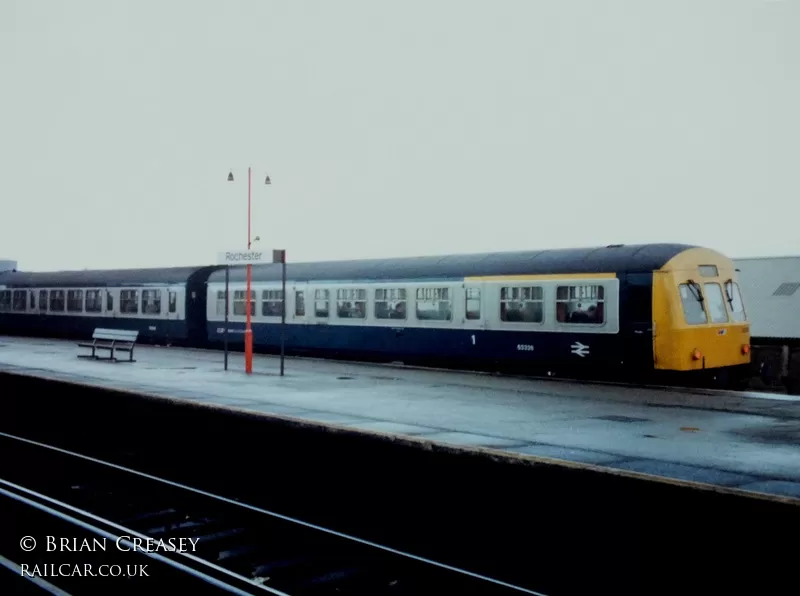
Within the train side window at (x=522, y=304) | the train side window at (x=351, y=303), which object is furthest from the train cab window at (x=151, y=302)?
the train side window at (x=522, y=304)

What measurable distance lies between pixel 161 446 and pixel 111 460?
2.83 feet

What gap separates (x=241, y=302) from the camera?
91.6ft

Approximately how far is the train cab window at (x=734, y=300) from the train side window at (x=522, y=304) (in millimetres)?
4179

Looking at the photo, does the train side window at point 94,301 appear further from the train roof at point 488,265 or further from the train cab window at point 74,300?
the train roof at point 488,265

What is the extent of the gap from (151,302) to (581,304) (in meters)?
19.5

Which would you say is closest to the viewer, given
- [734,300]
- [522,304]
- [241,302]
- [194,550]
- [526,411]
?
[194,550]

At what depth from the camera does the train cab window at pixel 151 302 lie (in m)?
31.9

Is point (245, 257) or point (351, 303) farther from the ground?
point (245, 257)

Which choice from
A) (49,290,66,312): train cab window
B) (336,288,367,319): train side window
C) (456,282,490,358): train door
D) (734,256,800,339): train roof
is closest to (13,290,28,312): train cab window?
(49,290,66,312): train cab window

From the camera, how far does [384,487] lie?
31.7 feet

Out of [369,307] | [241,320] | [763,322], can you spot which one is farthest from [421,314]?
[763,322]

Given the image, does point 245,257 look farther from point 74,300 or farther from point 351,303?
point 74,300

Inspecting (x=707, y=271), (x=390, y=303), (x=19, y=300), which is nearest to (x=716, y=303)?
(x=707, y=271)

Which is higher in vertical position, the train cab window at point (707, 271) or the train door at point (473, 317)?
the train cab window at point (707, 271)
